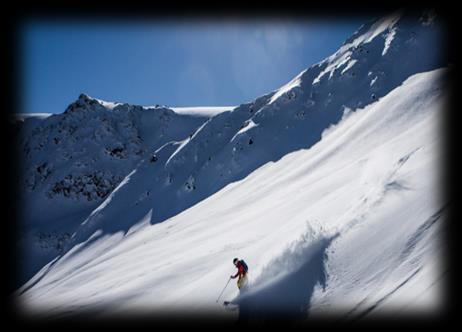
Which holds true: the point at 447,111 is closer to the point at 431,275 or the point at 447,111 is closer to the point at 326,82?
the point at 431,275

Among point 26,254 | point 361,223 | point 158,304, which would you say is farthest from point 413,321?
point 26,254

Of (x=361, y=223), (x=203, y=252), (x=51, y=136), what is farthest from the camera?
(x=51, y=136)

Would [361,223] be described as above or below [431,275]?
above

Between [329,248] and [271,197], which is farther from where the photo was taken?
[271,197]

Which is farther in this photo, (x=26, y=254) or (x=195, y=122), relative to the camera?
(x=195, y=122)

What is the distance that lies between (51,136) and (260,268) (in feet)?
320

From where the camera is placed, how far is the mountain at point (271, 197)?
411 inches

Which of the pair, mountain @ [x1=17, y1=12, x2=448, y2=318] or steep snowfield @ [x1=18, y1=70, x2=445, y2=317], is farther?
mountain @ [x1=17, y1=12, x2=448, y2=318]

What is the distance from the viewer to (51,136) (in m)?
96.1

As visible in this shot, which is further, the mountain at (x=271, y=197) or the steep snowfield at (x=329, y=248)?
the mountain at (x=271, y=197)

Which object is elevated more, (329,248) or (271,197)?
(271,197)

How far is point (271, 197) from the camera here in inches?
1082

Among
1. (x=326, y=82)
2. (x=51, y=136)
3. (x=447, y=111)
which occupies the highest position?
(x=51, y=136)

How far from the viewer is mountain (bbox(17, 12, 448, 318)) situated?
411 inches
